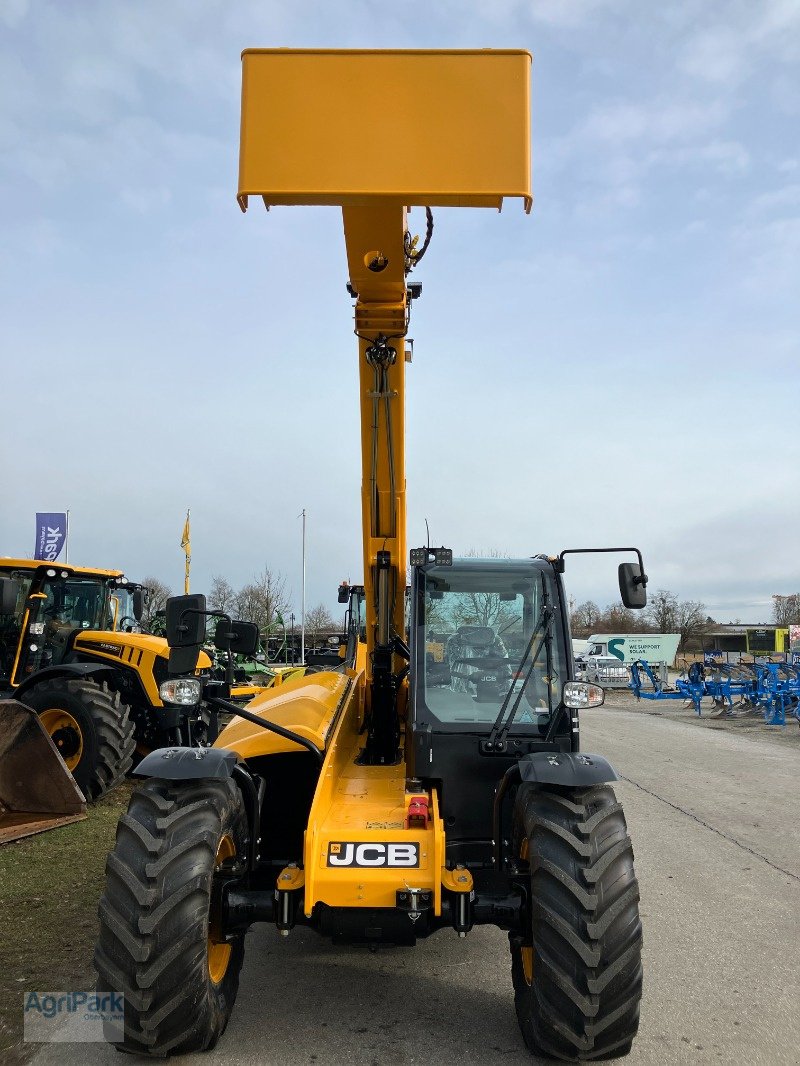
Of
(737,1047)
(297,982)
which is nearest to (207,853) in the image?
(297,982)

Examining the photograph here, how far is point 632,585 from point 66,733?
7212 mm

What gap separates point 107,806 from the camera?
9.52m

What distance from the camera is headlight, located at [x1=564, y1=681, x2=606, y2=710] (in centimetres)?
480

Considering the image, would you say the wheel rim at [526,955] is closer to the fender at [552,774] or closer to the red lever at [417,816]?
the fender at [552,774]

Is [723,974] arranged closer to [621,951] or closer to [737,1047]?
[737,1047]

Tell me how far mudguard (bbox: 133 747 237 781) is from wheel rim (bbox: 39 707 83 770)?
5.74 m

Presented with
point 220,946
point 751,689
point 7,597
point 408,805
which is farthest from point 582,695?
point 751,689

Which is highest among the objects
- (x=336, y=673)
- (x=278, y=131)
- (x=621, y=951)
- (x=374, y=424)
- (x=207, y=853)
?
(x=278, y=131)

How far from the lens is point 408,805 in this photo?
440cm

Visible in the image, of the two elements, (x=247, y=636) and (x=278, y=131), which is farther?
(x=247, y=636)

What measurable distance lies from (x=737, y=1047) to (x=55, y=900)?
4733mm

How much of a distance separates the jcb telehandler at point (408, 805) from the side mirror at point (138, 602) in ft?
26.6

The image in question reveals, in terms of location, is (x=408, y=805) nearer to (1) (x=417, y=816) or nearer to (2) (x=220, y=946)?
(1) (x=417, y=816)

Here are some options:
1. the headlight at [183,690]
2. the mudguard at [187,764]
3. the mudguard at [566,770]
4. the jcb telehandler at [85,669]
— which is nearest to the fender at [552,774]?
the mudguard at [566,770]
